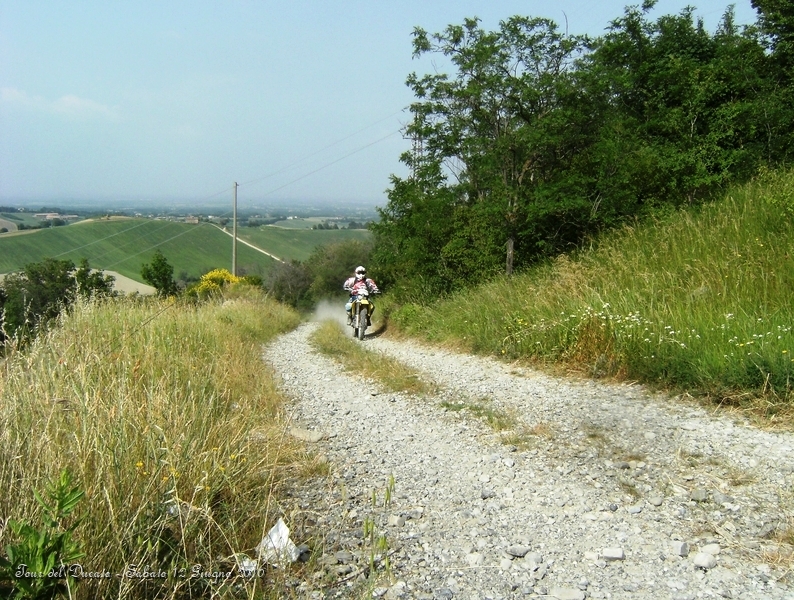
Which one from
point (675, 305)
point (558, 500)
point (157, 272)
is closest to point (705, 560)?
point (558, 500)

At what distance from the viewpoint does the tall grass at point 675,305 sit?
5984 millimetres

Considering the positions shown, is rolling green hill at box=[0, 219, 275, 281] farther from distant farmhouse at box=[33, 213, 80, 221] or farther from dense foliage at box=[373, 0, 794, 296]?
dense foliage at box=[373, 0, 794, 296]

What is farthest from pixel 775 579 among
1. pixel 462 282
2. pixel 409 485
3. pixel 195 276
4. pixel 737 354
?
pixel 195 276

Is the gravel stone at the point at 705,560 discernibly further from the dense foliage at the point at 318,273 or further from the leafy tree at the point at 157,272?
the dense foliage at the point at 318,273

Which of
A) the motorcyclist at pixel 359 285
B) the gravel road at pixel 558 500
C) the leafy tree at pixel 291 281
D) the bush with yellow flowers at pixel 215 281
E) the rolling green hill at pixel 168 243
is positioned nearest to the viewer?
the gravel road at pixel 558 500

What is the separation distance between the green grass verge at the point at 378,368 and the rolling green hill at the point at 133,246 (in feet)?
75.2

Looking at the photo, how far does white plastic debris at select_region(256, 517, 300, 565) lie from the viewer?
10.1 ft

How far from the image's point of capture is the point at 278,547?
10.4 ft

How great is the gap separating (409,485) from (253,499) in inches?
43.8

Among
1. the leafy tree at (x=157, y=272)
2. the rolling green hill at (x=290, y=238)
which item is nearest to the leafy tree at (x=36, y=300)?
the leafy tree at (x=157, y=272)

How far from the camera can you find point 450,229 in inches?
593

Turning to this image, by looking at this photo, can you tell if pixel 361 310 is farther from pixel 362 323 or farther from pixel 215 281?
pixel 215 281

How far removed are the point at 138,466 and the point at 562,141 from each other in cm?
1123

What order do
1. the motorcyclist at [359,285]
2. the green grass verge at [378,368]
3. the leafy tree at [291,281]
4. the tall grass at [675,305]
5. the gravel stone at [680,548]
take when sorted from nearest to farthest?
the gravel stone at [680,548] < the tall grass at [675,305] < the green grass verge at [378,368] < the motorcyclist at [359,285] < the leafy tree at [291,281]
